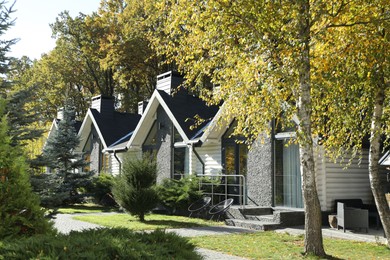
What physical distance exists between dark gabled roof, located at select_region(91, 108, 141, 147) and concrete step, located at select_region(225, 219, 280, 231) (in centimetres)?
1319

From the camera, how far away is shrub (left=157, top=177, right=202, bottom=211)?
1670 cm

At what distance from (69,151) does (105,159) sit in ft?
14.1

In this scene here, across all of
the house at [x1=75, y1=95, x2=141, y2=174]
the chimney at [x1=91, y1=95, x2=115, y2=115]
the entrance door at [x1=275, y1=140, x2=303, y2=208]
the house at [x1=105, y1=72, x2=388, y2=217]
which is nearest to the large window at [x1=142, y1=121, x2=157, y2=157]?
the house at [x1=105, y1=72, x2=388, y2=217]

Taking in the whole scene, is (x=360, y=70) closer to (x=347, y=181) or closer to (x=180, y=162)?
(x=347, y=181)

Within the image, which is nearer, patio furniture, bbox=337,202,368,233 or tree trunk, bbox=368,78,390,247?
tree trunk, bbox=368,78,390,247

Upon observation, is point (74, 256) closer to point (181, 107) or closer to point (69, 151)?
point (181, 107)

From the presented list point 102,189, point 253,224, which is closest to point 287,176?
point 253,224

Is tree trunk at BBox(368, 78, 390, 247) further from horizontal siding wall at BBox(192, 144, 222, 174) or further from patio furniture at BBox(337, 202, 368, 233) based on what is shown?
horizontal siding wall at BBox(192, 144, 222, 174)

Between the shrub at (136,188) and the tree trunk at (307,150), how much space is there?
731 cm

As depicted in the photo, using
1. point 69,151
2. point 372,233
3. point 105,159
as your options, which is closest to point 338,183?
point 372,233

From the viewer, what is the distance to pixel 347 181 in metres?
15.0

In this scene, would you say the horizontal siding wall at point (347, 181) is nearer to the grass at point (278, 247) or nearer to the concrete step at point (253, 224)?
the concrete step at point (253, 224)

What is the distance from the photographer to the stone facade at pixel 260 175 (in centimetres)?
1574

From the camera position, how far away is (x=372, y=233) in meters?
12.4
